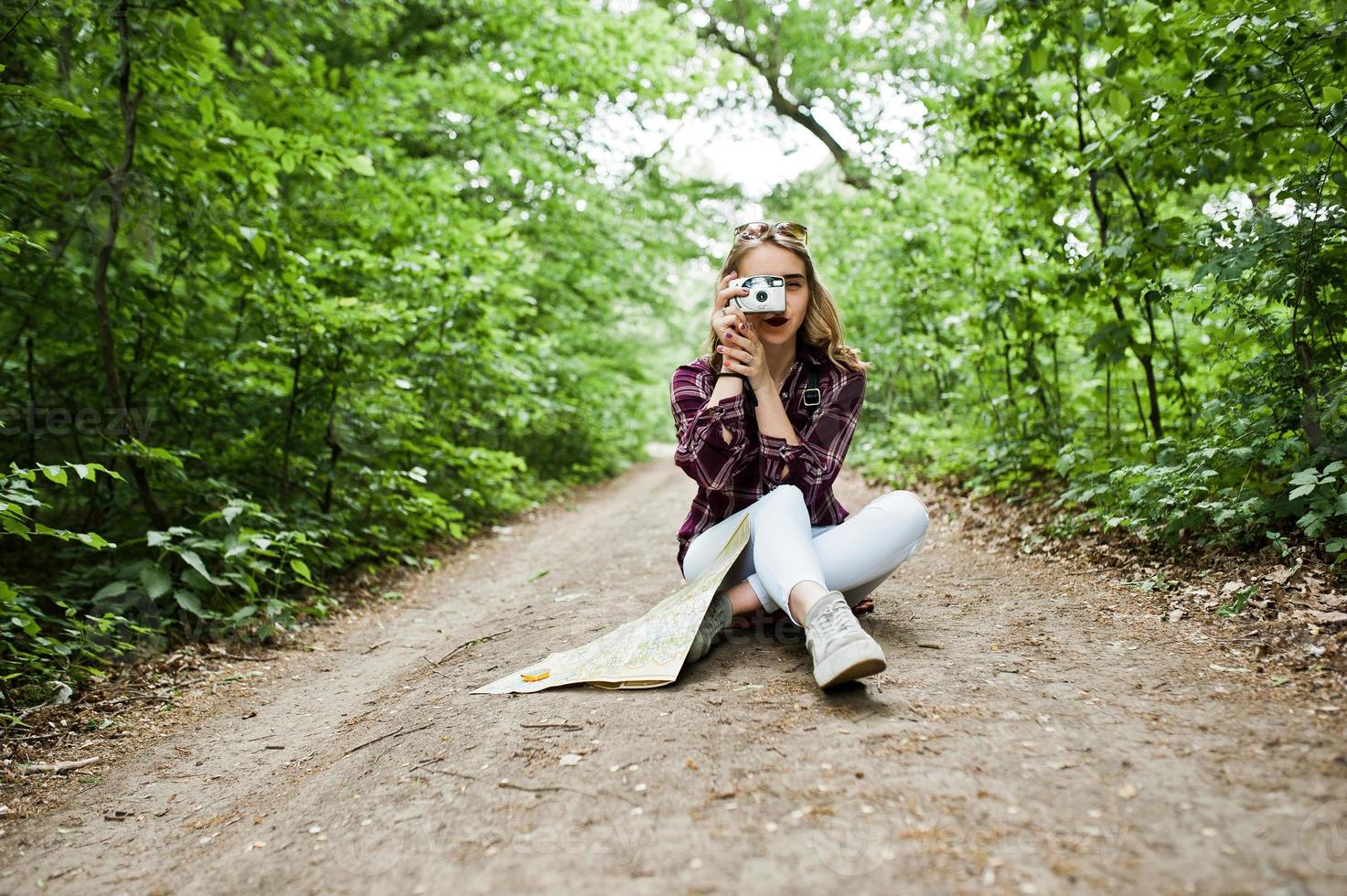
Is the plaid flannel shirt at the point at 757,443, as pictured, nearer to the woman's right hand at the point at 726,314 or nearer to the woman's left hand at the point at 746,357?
the woman's left hand at the point at 746,357

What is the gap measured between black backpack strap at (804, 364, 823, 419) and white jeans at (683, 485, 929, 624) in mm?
410

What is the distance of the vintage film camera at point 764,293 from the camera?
2.67m

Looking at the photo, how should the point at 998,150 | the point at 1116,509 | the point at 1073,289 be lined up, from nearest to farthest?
the point at 1116,509, the point at 1073,289, the point at 998,150

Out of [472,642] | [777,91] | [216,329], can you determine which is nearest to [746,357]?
[472,642]

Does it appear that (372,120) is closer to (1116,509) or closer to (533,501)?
(533,501)

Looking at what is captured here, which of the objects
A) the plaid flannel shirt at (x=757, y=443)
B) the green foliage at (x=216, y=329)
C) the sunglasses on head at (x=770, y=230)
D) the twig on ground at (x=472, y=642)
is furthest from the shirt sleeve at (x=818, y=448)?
the green foliage at (x=216, y=329)

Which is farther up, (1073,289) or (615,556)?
(1073,289)

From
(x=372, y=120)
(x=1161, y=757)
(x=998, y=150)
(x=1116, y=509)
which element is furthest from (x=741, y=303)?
(x=372, y=120)

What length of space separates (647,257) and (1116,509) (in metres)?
9.12

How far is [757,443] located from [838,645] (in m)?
0.97

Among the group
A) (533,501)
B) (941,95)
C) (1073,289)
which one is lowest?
(533,501)

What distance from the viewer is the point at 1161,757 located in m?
1.57

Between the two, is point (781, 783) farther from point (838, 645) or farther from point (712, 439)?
point (712, 439)

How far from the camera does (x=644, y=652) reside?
7.91ft
